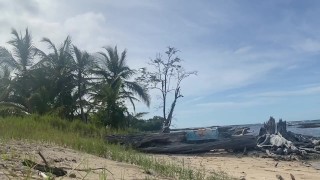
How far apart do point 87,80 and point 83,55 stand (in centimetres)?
198

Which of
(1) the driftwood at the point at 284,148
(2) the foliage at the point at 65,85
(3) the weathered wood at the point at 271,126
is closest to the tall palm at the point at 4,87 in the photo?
(2) the foliage at the point at 65,85

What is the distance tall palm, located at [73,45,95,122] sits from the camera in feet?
86.8

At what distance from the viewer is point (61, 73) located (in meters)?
25.3

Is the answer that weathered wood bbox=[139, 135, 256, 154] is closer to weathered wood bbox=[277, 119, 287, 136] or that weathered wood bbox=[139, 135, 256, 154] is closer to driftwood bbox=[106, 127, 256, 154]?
driftwood bbox=[106, 127, 256, 154]

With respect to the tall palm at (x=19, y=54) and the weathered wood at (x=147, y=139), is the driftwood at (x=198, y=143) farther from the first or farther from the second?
the tall palm at (x=19, y=54)

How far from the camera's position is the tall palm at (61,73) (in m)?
24.4

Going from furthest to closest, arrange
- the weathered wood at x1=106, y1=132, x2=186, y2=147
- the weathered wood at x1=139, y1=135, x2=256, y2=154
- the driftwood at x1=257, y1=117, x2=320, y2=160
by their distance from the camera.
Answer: the driftwood at x1=257, y1=117, x2=320, y2=160 → the weathered wood at x1=106, y1=132, x2=186, y2=147 → the weathered wood at x1=139, y1=135, x2=256, y2=154

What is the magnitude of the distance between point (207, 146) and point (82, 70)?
14.2 meters

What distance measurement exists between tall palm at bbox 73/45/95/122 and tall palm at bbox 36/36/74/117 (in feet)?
1.98

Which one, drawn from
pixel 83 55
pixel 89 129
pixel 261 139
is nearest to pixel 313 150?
pixel 261 139

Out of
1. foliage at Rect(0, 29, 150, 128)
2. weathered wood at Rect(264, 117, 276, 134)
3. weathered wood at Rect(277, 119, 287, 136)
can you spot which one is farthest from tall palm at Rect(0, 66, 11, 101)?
weathered wood at Rect(277, 119, 287, 136)

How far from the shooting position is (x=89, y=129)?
1684 centimetres

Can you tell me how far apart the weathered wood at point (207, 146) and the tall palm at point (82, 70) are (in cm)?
1125

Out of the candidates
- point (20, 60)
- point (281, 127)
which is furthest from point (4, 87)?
point (281, 127)
